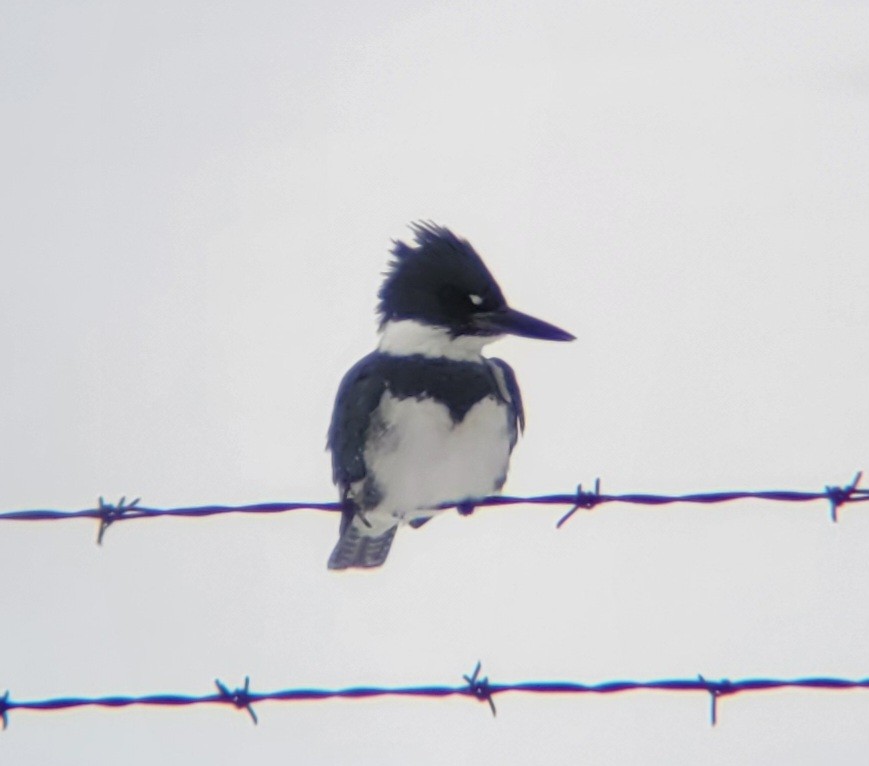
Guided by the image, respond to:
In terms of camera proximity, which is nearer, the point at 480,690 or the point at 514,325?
the point at 480,690

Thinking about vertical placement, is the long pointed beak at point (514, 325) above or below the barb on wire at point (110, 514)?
above

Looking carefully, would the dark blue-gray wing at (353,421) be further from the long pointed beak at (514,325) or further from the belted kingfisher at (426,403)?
the long pointed beak at (514,325)

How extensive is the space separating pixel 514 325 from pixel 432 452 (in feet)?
2.26

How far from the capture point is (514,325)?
5.37m

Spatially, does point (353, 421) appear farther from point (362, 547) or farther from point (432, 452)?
point (362, 547)

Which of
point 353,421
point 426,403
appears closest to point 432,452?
point 426,403

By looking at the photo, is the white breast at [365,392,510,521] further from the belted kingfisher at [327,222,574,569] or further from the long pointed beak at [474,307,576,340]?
the long pointed beak at [474,307,576,340]

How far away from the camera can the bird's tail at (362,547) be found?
545cm

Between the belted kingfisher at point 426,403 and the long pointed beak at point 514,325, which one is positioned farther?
the long pointed beak at point 514,325

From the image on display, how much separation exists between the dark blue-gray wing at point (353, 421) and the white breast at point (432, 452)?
4 centimetres

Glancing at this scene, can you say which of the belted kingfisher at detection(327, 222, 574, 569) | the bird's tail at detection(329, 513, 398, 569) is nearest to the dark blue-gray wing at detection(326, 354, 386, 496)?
the belted kingfisher at detection(327, 222, 574, 569)

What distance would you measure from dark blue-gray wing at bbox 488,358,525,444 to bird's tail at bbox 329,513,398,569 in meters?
0.56

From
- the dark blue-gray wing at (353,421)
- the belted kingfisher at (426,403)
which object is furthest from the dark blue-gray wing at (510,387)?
the dark blue-gray wing at (353,421)

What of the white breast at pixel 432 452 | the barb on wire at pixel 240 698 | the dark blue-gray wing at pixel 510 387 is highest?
the dark blue-gray wing at pixel 510 387
